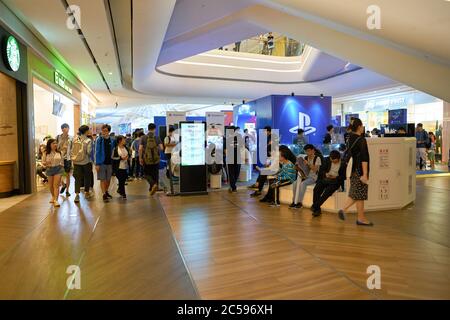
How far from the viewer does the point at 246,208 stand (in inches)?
252

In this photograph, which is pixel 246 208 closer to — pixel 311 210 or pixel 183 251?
pixel 311 210

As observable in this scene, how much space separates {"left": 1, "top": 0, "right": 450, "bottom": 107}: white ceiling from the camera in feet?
18.1

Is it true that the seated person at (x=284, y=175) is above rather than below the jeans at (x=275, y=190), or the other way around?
above

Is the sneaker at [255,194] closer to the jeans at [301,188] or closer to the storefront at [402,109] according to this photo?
the jeans at [301,188]

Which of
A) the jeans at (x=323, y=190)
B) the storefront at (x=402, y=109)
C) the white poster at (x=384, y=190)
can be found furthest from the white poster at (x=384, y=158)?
the storefront at (x=402, y=109)

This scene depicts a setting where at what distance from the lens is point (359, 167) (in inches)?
195

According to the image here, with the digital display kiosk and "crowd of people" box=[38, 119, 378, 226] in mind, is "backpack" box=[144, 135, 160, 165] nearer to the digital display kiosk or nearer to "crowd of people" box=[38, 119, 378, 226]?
"crowd of people" box=[38, 119, 378, 226]

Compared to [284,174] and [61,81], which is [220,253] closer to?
[284,174]

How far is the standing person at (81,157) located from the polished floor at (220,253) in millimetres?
1150

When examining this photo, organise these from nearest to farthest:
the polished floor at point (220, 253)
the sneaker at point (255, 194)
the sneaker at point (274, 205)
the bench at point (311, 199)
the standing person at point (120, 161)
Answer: the polished floor at point (220, 253) < the bench at point (311, 199) < the sneaker at point (274, 205) < the standing person at point (120, 161) < the sneaker at point (255, 194)

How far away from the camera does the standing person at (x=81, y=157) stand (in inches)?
285

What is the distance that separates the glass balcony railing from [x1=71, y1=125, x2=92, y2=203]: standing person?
38.5ft

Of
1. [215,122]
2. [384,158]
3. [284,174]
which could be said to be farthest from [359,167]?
[215,122]

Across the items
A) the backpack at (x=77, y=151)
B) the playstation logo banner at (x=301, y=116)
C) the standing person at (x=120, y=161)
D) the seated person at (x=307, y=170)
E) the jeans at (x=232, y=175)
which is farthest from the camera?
the playstation logo banner at (x=301, y=116)
